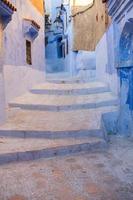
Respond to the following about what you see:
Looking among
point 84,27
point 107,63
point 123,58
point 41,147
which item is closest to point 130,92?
point 123,58

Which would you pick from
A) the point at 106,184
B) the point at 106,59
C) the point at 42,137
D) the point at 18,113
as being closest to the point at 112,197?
the point at 106,184

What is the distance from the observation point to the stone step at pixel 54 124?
7324 mm

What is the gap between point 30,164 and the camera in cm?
601

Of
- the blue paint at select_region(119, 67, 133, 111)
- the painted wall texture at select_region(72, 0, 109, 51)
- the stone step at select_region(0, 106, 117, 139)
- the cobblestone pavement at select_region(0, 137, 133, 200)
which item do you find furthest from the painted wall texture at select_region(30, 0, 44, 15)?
the cobblestone pavement at select_region(0, 137, 133, 200)

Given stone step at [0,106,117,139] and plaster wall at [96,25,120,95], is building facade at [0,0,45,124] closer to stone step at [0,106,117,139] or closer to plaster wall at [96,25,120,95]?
stone step at [0,106,117,139]

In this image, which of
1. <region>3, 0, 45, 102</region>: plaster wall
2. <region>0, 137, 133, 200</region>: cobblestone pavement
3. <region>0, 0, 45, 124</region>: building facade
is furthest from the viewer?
<region>3, 0, 45, 102</region>: plaster wall

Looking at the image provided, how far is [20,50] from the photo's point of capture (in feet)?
36.6

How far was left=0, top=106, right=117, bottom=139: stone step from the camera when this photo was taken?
732 cm

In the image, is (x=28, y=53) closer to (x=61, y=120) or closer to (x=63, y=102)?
(x=63, y=102)

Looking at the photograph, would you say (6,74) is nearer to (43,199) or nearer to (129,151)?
(129,151)

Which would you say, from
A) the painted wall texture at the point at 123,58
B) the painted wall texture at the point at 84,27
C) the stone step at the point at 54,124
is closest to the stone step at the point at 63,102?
the stone step at the point at 54,124

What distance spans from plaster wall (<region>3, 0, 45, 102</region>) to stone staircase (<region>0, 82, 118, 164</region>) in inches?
16.9

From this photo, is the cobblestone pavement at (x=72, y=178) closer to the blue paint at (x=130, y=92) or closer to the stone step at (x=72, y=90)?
the blue paint at (x=130, y=92)

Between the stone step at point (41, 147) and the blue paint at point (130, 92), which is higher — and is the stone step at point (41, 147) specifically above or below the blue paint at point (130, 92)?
below
